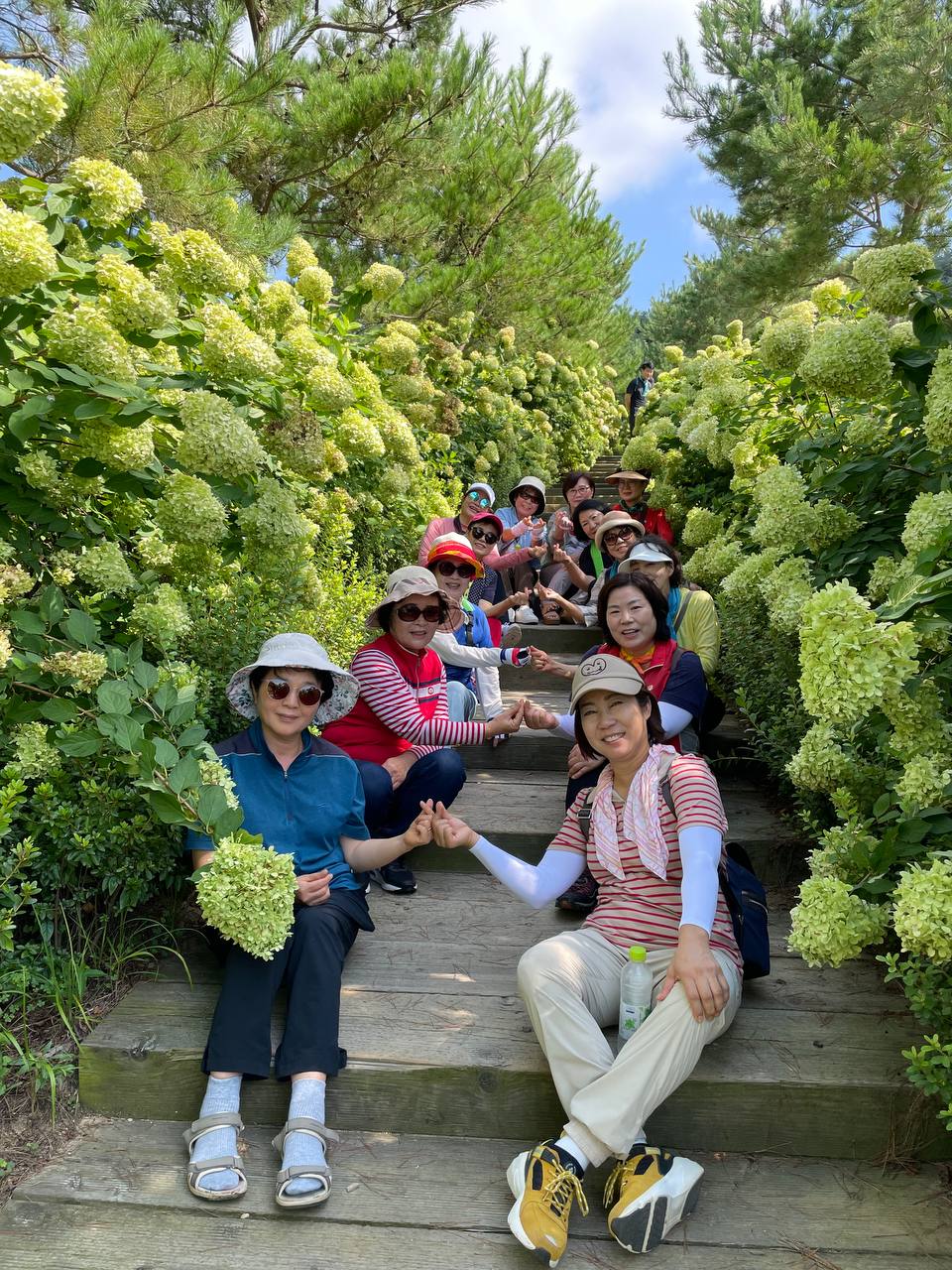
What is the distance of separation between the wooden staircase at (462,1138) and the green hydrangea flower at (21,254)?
1666 mm

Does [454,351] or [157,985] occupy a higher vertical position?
[454,351]

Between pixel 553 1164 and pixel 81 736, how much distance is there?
4.54ft

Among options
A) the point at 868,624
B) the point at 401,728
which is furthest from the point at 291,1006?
the point at 868,624

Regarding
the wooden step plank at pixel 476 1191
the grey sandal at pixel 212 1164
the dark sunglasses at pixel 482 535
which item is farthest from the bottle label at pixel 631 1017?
the dark sunglasses at pixel 482 535

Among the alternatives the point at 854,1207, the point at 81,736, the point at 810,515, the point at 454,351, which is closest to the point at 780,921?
the point at 854,1207

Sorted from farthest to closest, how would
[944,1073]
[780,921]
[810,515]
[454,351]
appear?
1. [454,351]
2. [780,921]
3. [810,515]
4. [944,1073]

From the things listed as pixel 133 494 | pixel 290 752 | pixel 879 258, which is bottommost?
pixel 290 752

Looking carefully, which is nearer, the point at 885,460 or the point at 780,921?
the point at 885,460

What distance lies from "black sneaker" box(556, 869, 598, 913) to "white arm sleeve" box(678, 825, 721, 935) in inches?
30.1

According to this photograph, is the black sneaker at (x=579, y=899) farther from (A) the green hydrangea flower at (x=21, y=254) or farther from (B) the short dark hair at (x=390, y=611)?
(A) the green hydrangea flower at (x=21, y=254)

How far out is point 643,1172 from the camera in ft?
6.27

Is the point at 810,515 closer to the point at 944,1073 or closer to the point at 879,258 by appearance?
the point at 879,258

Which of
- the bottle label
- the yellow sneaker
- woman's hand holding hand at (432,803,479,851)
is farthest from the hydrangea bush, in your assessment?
woman's hand holding hand at (432,803,479,851)

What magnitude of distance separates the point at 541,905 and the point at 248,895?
0.79 metres
